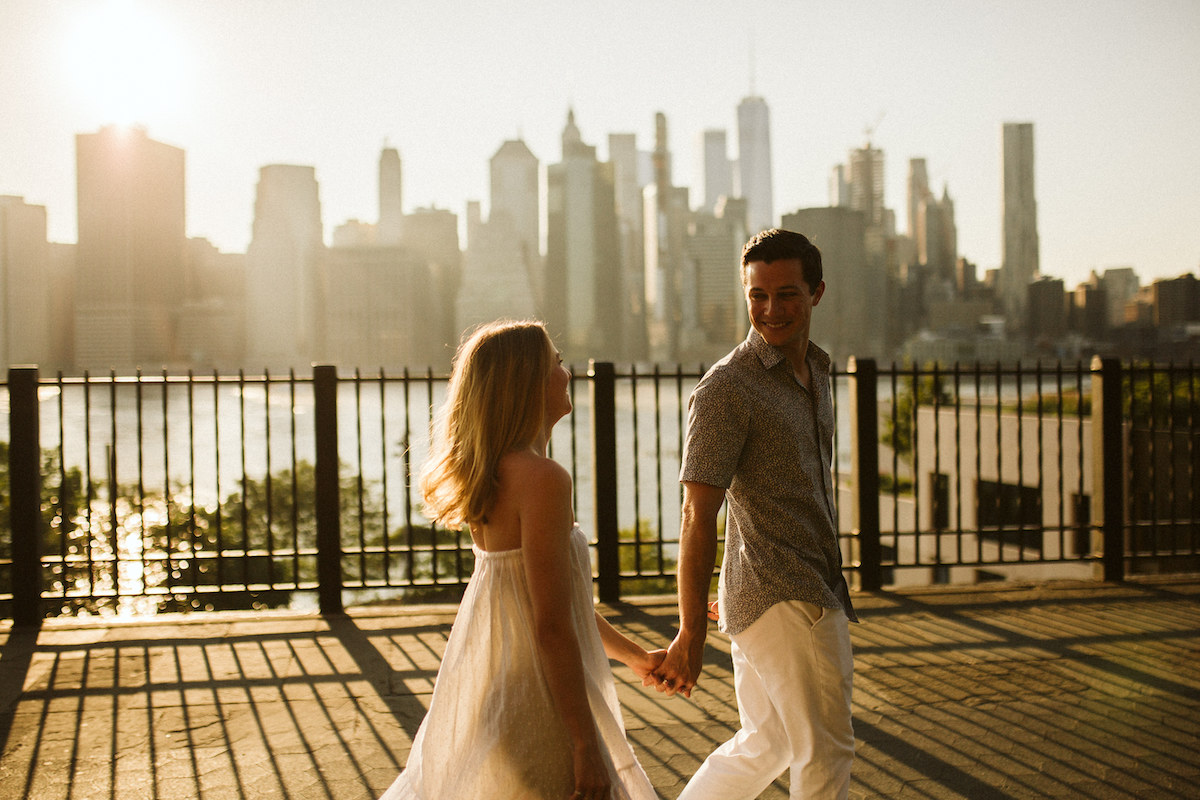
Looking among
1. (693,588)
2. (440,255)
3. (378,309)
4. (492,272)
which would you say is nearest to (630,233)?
(492,272)

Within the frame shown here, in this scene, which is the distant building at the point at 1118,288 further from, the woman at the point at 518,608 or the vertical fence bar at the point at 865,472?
the woman at the point at 518,608

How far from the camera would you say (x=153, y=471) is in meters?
45.2

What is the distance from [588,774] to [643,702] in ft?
8.73

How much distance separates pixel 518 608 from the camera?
6.61 feet

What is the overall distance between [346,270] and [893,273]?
46.0m

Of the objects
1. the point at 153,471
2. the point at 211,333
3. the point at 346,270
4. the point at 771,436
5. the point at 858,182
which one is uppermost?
the point at 858,182

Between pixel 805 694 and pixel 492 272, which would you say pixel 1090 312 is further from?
pixel 805 694

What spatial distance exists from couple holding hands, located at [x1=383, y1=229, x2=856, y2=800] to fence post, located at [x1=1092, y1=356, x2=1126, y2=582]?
5132 mm

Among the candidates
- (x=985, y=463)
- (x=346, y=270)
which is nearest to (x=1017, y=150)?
(x=346, y=270)

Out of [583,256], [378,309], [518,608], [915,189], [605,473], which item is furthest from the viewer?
[915,189]

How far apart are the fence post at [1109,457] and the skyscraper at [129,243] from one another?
88.2 feet

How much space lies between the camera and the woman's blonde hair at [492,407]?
1962 millimetres

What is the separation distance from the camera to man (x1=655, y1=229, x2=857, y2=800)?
239cm

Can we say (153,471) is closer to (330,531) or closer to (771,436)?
(330,531)
